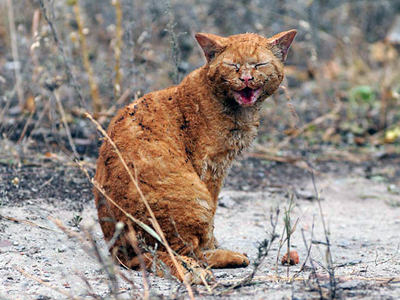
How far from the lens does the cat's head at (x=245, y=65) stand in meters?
2.97

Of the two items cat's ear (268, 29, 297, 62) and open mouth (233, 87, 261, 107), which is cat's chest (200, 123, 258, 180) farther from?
cat's ear (268, 29, 297, 62)

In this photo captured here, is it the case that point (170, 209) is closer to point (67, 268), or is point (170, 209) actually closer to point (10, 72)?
point (67, 268)

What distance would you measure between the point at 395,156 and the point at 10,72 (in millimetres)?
5390

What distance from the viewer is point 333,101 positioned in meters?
7.41

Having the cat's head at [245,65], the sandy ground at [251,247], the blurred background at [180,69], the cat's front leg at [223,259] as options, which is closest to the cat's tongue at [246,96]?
the cat's head at [245,65]

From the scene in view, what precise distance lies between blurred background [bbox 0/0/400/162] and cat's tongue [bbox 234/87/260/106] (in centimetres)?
128

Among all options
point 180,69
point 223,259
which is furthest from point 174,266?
point 180,69

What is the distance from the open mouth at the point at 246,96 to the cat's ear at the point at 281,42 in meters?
0.32

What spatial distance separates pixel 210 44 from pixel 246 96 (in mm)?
406

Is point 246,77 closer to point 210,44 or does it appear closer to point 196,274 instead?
point 210,44

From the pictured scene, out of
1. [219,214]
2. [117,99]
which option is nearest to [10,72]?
[117,99]

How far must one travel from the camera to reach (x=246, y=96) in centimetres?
303

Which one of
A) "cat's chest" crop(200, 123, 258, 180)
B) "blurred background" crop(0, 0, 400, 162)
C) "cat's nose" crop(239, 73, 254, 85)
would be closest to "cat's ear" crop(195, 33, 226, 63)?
"cat's nose" crop(239, 73, 254, 85)

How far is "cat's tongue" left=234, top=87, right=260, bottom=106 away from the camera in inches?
118
